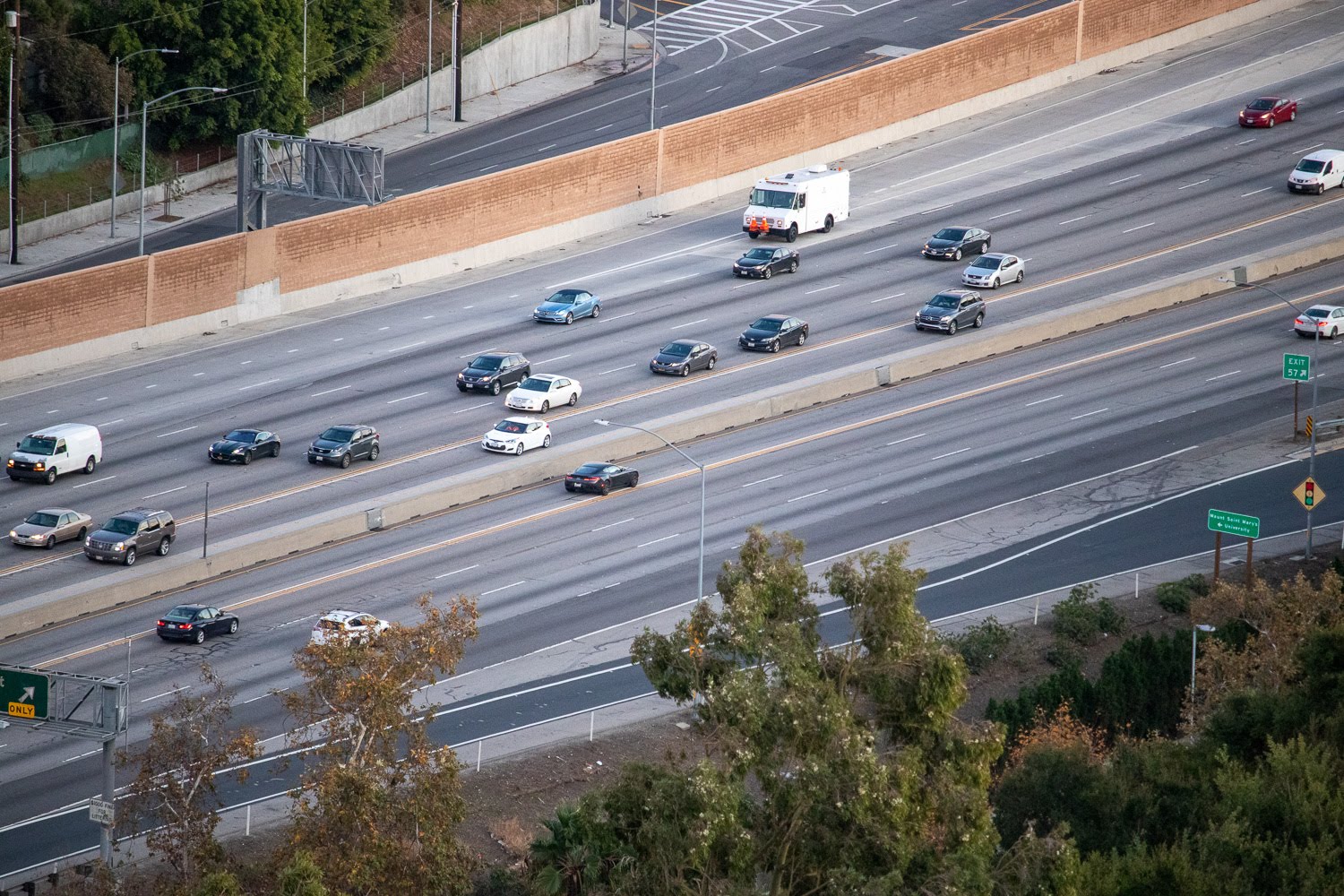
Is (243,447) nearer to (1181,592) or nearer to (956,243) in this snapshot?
(1181,592)

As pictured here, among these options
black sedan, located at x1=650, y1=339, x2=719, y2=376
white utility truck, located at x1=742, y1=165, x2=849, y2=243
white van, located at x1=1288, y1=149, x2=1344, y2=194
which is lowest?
black sedan, located at x1=650, y1=339, x2=719, y2=376

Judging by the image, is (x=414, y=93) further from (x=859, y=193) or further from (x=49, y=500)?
(x=49, y=500)

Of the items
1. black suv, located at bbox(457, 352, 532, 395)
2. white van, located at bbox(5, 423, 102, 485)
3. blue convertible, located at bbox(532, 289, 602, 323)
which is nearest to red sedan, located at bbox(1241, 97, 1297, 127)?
blue convertible, located at bbox(532, 289, 602, 323)

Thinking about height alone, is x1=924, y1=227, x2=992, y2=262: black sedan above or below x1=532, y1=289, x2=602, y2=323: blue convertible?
above

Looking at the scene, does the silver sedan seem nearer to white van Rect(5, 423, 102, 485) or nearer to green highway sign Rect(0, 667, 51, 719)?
white van Rect(5, 423, 102, 485)

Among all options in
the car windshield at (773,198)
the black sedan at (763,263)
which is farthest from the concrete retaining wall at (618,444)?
the car windshield at (773,198)

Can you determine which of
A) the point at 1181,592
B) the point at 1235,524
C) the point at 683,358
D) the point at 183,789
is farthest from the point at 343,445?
the point at 1235,524

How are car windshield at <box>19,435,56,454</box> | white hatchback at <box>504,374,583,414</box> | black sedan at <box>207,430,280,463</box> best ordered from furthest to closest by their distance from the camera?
white hatchback at <box>504,374,583,414</box> → black sedan at <box>207,430,280,463</box> → car windshield at <box>19,435,56,454</box>

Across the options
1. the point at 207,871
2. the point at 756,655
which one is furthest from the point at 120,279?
the point at 756,655
